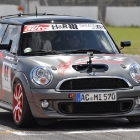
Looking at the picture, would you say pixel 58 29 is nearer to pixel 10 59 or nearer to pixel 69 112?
pixel 10 59

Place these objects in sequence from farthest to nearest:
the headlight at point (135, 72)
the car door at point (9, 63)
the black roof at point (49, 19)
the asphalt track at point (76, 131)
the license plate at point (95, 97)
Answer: the black roof at point (49, 19), the car door at point (9, 63), the headlight at point (135, 72), the license plate at point (95, 97), the asphalt track at point (76, 131)

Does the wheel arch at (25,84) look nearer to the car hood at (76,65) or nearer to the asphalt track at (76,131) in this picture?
the car hood at (76,65)

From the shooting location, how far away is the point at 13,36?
33.9 feet

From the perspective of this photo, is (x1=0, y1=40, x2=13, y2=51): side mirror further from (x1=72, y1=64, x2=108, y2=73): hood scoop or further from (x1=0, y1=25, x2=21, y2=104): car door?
(x1=72, y1=64, x2=108, y2=73): hood scoop

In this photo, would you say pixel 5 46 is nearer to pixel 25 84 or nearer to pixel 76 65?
pixel 25 84

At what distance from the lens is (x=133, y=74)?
901 cm

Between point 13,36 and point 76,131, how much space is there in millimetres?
2307

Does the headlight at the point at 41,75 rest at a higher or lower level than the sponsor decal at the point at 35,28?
lower

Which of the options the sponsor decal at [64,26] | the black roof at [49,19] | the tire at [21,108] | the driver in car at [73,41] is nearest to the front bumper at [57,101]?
the tire at [21,108]

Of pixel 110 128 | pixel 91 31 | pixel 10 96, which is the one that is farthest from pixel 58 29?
pixel 110 128

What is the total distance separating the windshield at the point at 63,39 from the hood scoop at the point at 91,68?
0.82 meters

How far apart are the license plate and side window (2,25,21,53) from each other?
5.53 feet

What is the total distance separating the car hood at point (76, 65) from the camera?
28.7 ft

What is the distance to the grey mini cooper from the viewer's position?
868 cm
